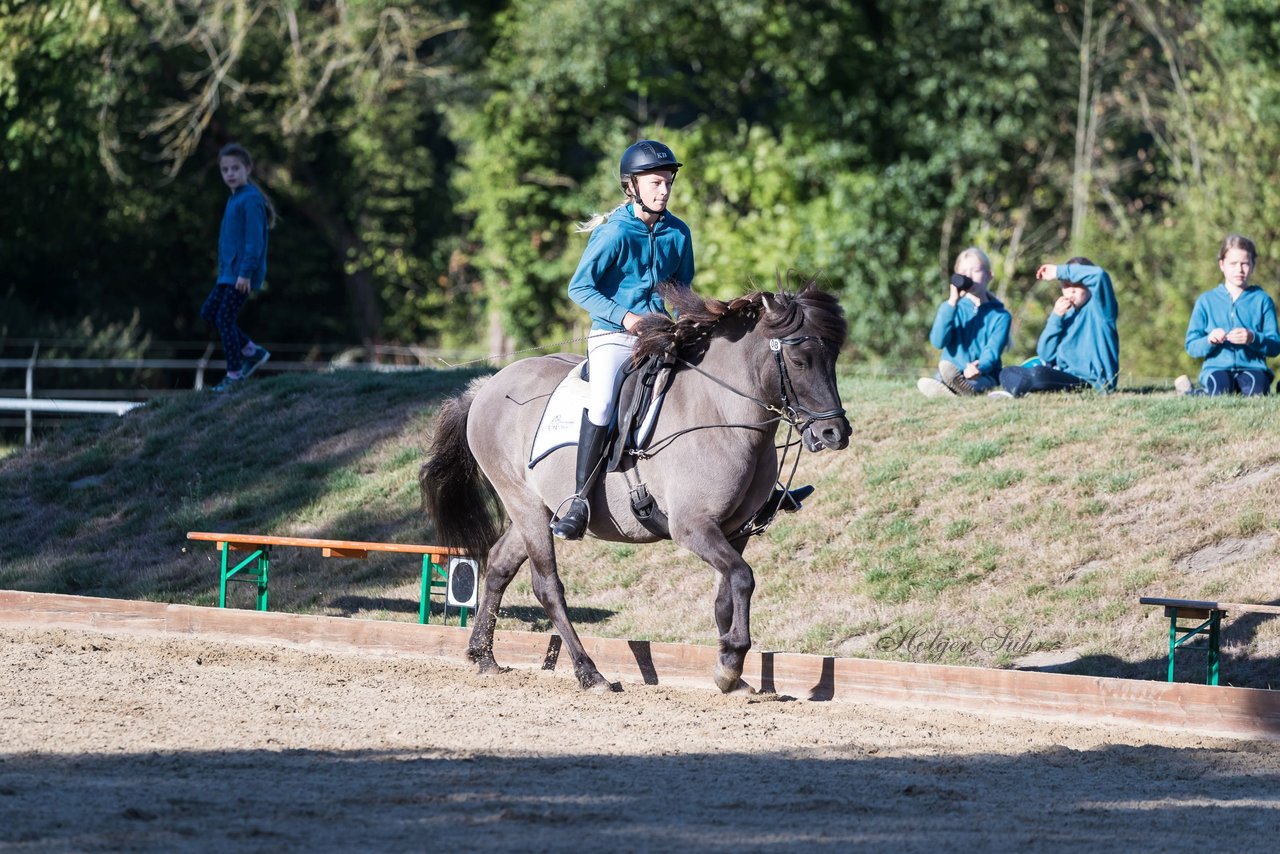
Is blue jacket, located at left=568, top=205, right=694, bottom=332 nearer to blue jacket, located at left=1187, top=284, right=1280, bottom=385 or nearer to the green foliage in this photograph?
blue jacket, located at left=1187, top=284, right=1280, bottom=385

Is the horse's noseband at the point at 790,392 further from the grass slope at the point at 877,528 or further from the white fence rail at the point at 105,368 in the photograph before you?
the white fence rail at the point at 105,368

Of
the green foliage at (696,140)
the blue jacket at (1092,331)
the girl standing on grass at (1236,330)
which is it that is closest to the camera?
the girl standing on grass at (1236,330)

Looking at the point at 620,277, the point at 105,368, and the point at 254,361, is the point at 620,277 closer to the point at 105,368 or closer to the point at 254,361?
the point at 254,361

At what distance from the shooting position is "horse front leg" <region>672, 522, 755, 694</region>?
24.5ft

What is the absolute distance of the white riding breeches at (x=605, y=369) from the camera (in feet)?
26.2

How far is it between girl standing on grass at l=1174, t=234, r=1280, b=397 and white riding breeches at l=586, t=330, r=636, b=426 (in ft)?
18.5

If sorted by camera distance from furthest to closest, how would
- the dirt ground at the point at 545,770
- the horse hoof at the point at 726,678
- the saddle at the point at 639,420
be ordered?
the saddle at the point at 639,420 < the horse hoof at the point at 726,678 < the dirt ground at the point at 545,770

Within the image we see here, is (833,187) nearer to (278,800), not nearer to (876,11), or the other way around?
(876,11)

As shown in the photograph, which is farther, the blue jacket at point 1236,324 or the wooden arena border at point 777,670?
the blue jacket at point 1236,324

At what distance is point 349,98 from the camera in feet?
90.8

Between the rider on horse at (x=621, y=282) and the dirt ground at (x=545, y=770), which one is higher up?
the rider on horse at (x=621, y=282)

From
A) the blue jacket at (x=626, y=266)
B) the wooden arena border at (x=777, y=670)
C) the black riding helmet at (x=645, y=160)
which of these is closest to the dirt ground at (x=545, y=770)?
the wooden arena border at (x=777, y=670)

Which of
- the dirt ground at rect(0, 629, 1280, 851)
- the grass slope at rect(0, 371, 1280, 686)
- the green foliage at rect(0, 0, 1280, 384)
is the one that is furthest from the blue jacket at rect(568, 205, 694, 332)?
the green foliage at rect(0, 0, 1280, 384)

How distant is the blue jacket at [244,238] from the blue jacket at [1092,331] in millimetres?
7069
